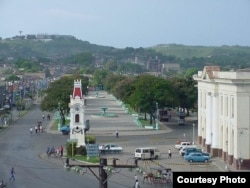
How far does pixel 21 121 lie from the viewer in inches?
2571

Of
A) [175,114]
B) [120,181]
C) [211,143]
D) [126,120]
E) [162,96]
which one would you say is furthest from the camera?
[175,114]

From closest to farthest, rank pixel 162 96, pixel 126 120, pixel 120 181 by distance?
1. pixel 120 181
2. pixel 162 96
3. pixel 126 120

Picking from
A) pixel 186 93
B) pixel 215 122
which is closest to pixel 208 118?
pixel 215 122

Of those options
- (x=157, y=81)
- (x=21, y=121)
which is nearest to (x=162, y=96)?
(x=157, y=81)

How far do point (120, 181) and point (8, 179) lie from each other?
4529mm

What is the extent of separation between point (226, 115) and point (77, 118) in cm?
1010

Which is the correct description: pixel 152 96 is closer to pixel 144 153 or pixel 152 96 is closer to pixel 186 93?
pixel 186 93

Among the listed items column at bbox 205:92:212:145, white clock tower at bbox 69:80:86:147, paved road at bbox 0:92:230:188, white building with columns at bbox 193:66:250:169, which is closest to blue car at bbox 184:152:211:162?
paved road at bbox 0:92:230:188

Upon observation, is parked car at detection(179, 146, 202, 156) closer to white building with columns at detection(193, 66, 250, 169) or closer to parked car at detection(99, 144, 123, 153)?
white building with columns at detection(193, 66, 250, 169)

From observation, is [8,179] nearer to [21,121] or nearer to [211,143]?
[211,143]

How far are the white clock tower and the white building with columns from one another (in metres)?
6.90

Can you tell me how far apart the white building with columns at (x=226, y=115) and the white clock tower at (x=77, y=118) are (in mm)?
6896

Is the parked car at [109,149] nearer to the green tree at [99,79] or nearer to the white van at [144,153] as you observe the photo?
Answer: the white van at [144,153]

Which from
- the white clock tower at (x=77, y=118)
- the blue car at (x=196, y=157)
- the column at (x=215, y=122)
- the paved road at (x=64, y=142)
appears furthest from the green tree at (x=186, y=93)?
the blue car at (x=196, y=157)
